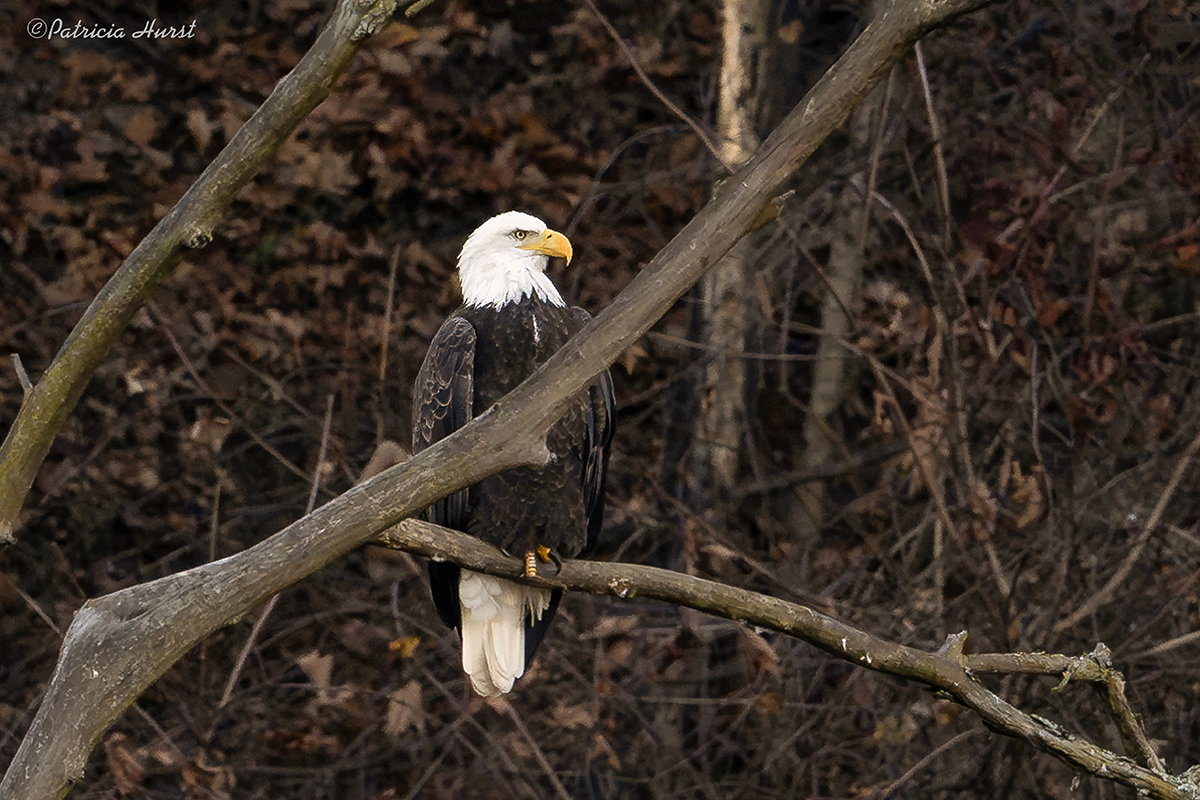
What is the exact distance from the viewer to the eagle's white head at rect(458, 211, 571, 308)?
10.9 ft

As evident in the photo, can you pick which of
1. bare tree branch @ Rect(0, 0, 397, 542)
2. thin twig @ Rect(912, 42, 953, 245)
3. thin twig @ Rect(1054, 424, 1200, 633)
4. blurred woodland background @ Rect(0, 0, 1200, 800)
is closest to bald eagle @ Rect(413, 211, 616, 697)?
blurred woodland background @ Rect(0, 0, 1200, 800)

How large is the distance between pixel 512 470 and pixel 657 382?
98.2 inches

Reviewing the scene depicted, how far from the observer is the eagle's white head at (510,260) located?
3.32m

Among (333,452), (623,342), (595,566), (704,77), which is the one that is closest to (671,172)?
(704,77)

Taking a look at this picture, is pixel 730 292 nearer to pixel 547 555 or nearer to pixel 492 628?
pixel 492 628

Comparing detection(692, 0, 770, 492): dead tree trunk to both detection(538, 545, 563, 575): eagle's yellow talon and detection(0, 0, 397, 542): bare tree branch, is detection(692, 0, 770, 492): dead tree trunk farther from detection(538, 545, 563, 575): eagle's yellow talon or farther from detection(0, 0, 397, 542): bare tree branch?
detection(0, 0, 397, 542): bare tree branch

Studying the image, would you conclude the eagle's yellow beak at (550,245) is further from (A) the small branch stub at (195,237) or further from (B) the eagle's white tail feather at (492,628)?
(A) the small branch stub at (195,237)

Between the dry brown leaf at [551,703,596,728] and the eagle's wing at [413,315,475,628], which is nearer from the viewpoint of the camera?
the eagle's wing at [413,315,475,628]

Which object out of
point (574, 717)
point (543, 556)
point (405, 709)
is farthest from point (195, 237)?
point (405, 709)

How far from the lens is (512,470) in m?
3.05

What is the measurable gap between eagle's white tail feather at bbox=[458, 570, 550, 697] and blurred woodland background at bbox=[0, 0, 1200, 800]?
74cm
